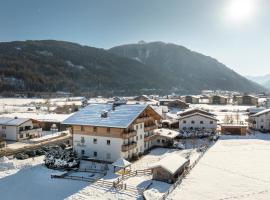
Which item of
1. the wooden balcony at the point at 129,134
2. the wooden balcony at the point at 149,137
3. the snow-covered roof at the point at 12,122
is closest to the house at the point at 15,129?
the snow-covered roof at the point at 12,122

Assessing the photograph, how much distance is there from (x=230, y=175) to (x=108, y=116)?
57.6 feet

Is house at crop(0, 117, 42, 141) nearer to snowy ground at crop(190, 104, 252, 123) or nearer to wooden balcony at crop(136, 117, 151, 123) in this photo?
wooden balcony at crop(136, 117, 151, 123)

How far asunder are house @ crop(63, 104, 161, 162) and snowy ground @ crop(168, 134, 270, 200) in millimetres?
9631

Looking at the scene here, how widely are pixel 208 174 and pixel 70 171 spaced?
648 inches

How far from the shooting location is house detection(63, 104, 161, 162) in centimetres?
3869

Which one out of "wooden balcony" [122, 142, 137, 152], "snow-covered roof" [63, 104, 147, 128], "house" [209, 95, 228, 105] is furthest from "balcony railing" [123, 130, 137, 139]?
"house" [209, 95, 228, 105]

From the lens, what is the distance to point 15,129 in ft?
172

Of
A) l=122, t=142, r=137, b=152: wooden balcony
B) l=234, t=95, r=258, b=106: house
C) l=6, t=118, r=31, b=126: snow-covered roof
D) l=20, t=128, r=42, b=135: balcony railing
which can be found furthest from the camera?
l=234, t=95, r=258, b=106: house

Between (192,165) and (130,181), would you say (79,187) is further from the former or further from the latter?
(192,165)

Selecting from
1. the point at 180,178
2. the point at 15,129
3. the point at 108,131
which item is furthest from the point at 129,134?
the point at 15,129

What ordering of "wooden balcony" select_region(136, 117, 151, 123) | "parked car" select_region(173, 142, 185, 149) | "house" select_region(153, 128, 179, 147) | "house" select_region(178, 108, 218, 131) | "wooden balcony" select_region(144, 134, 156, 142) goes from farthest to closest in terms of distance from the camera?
"house" select_region(178, 108, 218, 131) → "house" select_region(153, 128, 179, 147) → "parked car" select_region(173, 142, 185, 149) → "wooden balcony" select_region(144, 134, 156, 142) → "wooden balcony" select_region(136, 117, 151, 123)

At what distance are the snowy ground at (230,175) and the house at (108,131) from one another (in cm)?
963

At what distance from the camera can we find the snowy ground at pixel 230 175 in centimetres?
2777

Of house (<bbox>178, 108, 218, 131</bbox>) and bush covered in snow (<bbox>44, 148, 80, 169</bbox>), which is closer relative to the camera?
bush covered in snow (<bbox>44, 148, 80, 169</bbox>)
